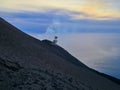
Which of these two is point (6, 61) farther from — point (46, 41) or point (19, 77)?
point (46, 41)

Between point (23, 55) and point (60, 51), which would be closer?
point (23, 55)

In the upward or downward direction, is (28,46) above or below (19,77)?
above

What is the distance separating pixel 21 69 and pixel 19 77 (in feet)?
9.04

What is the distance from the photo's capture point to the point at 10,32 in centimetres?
6366

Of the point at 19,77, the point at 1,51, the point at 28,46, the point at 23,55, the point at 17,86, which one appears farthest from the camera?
the point at 28,46

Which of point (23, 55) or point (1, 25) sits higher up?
point (1, 25)

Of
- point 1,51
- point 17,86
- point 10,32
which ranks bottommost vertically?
point 17,86

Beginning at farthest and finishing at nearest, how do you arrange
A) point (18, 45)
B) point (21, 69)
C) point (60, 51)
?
1. point (60, 51)
2. point (18, 45)
3. point (21, 69)

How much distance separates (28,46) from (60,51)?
24.7 meters

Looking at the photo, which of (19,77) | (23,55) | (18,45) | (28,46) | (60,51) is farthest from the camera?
(60,51)

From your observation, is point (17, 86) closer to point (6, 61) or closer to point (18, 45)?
point (6, 61)

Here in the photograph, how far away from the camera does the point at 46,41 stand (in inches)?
3447

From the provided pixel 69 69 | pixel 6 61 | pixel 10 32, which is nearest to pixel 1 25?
pixel 10 32

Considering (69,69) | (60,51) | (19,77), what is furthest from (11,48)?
(60,51)
